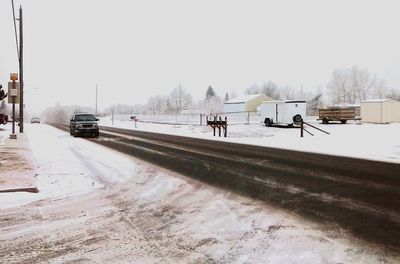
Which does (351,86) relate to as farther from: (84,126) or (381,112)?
(84,126)

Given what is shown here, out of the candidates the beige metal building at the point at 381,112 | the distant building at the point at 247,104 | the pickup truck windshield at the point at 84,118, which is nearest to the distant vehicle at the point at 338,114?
the beige metal building at the point at 381,112

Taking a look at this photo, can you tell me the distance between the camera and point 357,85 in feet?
445

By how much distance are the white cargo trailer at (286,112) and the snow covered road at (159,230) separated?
97.2ft

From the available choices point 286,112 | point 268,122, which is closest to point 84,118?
point 268,122

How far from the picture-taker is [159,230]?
576 centimetres

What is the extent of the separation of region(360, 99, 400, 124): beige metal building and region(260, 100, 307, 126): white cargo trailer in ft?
38.7

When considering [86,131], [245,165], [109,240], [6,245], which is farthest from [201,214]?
[86,131]

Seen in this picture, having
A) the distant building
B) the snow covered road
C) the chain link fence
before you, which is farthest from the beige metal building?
the distant building

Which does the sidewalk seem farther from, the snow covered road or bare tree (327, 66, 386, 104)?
bare tree (327, 66, 386, 104)

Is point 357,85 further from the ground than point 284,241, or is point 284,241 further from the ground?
point 357,85

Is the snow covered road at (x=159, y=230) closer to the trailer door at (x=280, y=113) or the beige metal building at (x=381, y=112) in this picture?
the trailer door at (x=280, y=113)

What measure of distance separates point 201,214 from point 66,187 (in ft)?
12.7

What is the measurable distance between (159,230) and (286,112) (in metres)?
33.4

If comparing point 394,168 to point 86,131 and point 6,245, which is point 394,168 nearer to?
point 6,245
